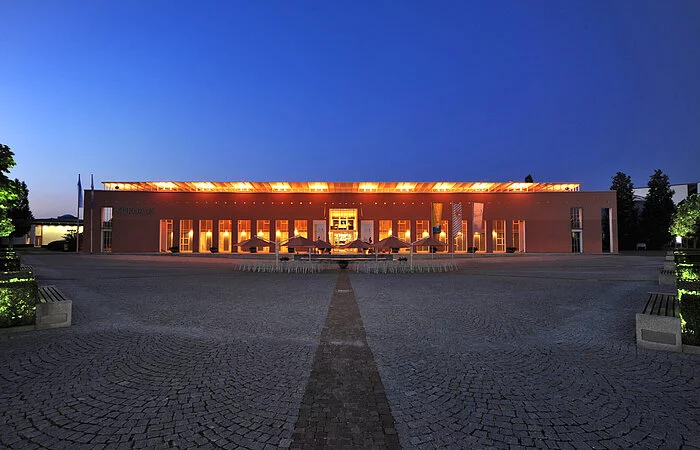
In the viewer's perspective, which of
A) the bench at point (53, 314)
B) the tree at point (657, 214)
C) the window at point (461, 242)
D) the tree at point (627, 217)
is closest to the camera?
the bench at point (53, 314)

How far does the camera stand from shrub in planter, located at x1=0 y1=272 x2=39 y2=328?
6492 millimetres

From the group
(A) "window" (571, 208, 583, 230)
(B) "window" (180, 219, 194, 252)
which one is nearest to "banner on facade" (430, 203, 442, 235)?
(A) "window" (571, 208, 583, 230)

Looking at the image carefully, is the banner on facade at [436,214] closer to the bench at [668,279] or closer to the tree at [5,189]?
the bench at [668,279]

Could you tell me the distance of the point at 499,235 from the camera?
41969 mm

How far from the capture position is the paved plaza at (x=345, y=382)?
131 inches

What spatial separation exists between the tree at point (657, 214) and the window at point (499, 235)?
31.5 m

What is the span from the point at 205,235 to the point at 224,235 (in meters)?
2.43

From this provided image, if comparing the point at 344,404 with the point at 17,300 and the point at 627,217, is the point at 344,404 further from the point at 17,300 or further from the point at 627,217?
the point at 627,217

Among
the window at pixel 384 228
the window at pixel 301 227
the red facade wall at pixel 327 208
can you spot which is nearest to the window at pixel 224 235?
the red facade wall at pixel 327 208

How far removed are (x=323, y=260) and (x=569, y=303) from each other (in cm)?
1610

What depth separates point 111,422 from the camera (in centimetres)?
353

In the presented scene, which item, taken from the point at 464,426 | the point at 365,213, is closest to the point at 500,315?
the point at 464,426

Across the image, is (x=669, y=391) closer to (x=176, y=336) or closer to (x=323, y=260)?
(x=176, y=336)

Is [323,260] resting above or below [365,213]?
below
